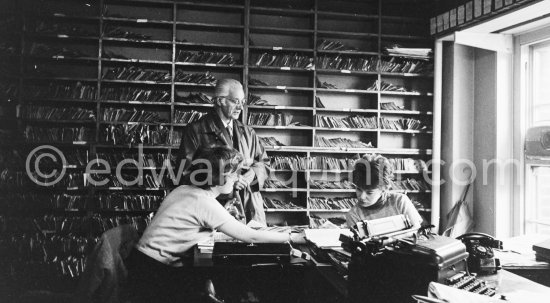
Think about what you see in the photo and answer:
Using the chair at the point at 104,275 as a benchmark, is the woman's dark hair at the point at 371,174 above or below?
above

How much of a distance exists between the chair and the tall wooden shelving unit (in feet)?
9.43

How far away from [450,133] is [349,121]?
114 centimetres

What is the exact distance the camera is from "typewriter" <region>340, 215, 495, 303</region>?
1521 mm

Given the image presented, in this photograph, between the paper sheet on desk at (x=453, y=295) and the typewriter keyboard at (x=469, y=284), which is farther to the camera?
the typewriter keyboard at (x=469, y=284)

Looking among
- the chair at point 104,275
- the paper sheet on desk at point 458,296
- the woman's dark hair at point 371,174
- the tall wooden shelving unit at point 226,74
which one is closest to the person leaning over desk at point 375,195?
the woman's dark hair at point 371,174

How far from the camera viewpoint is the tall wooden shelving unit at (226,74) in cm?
474

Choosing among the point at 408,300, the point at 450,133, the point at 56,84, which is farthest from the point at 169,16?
the point at 408,300

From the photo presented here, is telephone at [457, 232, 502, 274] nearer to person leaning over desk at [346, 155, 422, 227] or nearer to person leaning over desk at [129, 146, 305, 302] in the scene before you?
person leaning over desk at [346, 155, 422, 227]

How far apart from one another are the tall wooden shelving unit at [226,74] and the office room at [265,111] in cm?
2

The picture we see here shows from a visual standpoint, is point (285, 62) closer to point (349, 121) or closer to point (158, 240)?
point (349, 121)

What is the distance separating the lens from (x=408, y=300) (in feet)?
4.91

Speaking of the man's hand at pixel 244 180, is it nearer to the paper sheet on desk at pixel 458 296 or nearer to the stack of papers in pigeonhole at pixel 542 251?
the stack of papers in pigeonhole at pixel 542 251

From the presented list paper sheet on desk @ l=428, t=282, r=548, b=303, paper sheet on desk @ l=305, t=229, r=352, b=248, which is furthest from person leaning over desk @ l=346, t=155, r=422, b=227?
paper sheet on desk @ l=428, t=282, r=548, b=303

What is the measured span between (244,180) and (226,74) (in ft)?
6.92
